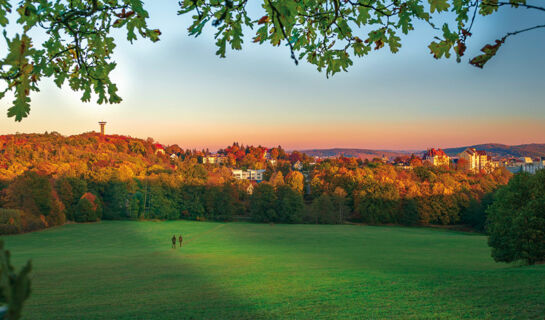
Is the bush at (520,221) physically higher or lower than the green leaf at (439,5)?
lower

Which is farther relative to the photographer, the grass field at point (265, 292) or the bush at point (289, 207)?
the bush at point (289, 207)

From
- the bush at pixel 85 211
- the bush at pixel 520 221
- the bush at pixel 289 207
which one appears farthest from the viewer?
the bush at pixel 289 207

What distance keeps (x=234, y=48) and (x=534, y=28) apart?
263 cm

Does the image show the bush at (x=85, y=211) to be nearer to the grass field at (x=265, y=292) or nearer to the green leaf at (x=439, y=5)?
the grass field at (x=265, y=292)

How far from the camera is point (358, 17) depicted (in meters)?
4.71

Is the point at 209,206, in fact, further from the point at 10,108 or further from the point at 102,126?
the point at 102,126

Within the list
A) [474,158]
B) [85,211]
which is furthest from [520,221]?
[474,158]

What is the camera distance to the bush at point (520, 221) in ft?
61.8

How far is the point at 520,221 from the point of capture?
63.1 feet

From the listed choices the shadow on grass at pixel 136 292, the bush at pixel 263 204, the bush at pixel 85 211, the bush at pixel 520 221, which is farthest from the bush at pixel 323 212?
the shadow on grass at pixel 136 292

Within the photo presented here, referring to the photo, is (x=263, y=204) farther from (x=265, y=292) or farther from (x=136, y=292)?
(x=265, y=292)

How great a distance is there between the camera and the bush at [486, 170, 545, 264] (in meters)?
18.8

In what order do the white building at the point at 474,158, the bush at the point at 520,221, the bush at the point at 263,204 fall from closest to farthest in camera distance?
the bush at the point at 520,221 < the bush at the point at 263,204 < the white building at the point at 474,158

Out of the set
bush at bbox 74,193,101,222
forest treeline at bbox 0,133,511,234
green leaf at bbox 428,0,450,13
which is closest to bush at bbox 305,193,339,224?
forest treeline at bbox 0,133,511,234
